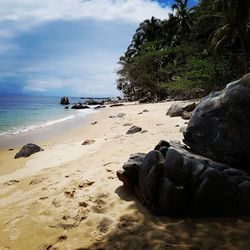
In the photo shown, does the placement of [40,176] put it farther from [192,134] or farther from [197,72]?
[197,72]

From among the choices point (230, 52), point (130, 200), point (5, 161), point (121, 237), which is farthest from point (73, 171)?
point (230, 52)

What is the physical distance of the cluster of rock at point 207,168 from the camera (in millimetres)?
4246

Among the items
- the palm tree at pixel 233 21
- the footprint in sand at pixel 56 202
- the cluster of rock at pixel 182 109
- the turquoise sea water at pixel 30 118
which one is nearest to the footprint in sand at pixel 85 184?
the footprint in sand at pixel 56 202

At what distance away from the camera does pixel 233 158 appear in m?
5.19

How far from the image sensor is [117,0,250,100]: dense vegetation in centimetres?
2562

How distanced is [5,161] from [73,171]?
4.58 meters

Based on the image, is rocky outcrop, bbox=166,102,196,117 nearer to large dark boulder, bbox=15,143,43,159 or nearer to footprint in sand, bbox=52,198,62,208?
large dark boulder, bbox=15,143,43,159

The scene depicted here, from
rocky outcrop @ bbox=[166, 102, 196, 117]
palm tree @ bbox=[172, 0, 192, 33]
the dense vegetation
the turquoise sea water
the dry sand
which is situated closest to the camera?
the dry sand

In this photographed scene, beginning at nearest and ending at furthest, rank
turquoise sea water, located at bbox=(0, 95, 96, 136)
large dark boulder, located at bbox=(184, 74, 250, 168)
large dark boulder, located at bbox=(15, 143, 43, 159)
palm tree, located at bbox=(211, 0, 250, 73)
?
1. large dark boulder, located at bbox=(184, 74, 250, 168)
2. large dark boulder, located at bbox=(15, 143, 43, 159)
3. turquoise sea water, located at bbox=(0, 95, 96, 136)
4. palm tree, located at bbox=(211, 0, 250, 73)

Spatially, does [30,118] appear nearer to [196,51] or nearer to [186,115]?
[196,51]

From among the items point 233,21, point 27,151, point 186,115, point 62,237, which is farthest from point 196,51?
point 62,237

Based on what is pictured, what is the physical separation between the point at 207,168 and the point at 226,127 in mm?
1271

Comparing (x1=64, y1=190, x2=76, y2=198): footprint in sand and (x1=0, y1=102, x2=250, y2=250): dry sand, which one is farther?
(x1=64, y1=190, x2=76, y2=198): footprint in sand

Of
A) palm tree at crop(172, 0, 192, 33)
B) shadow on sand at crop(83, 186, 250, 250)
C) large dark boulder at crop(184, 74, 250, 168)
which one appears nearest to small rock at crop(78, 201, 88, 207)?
shadow on sand at crop(83, 186, 250, 250)
